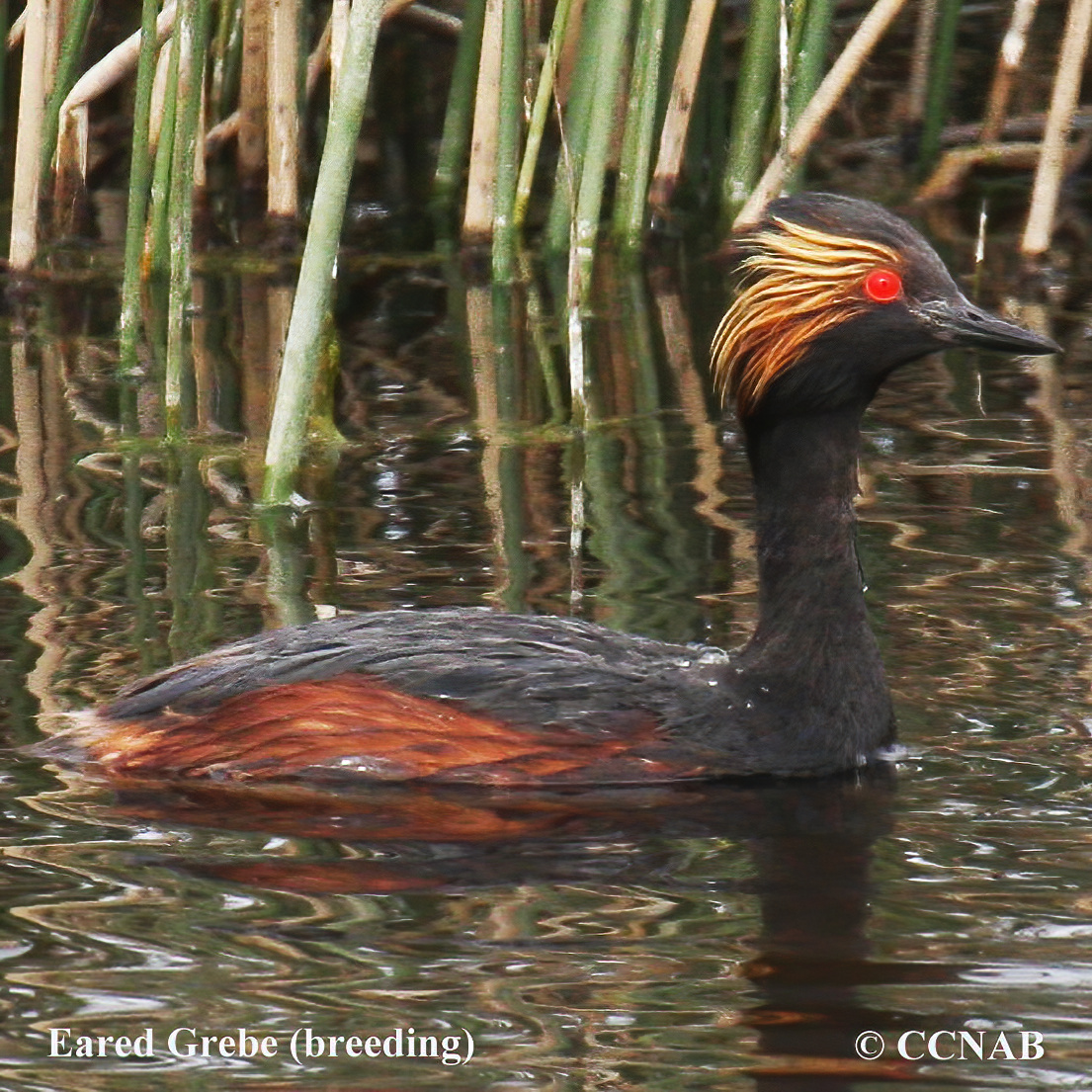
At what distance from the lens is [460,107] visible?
12.2 metres

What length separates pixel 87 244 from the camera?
12695 mm

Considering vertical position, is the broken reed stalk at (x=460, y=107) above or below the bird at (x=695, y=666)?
above

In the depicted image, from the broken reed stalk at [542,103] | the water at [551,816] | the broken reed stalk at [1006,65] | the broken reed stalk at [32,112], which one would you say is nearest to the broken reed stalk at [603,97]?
the broken reed stalk at [542,103]

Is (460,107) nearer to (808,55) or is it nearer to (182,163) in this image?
(808,55)

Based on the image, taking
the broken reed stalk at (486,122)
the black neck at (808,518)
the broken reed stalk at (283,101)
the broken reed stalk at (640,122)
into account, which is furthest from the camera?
the broken reed stalk at (283,101)

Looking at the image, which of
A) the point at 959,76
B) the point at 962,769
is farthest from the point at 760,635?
the point at 959,76

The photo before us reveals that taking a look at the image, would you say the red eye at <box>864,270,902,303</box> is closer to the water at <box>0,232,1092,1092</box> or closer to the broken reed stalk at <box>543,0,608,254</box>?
the water at <box>0,232,1092,1092</box>

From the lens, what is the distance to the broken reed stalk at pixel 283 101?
35.1 feet

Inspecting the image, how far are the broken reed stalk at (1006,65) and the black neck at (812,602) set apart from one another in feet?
18.6

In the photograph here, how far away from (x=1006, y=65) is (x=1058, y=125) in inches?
54.2

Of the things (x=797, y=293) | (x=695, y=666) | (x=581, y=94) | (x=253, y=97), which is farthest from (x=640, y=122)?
(x=695, y=666)

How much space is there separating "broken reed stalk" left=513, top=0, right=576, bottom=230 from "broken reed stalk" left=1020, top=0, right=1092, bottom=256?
2076 millimetres

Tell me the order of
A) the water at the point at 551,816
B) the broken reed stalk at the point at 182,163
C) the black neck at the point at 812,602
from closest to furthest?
the water at the point at 551,816 → the black neck at the point at 812,602 → the broken reed stalk at the point at 182,163

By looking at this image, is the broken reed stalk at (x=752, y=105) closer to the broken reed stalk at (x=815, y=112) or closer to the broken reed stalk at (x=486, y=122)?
the broken reed stalk at (x=815, y=112)
